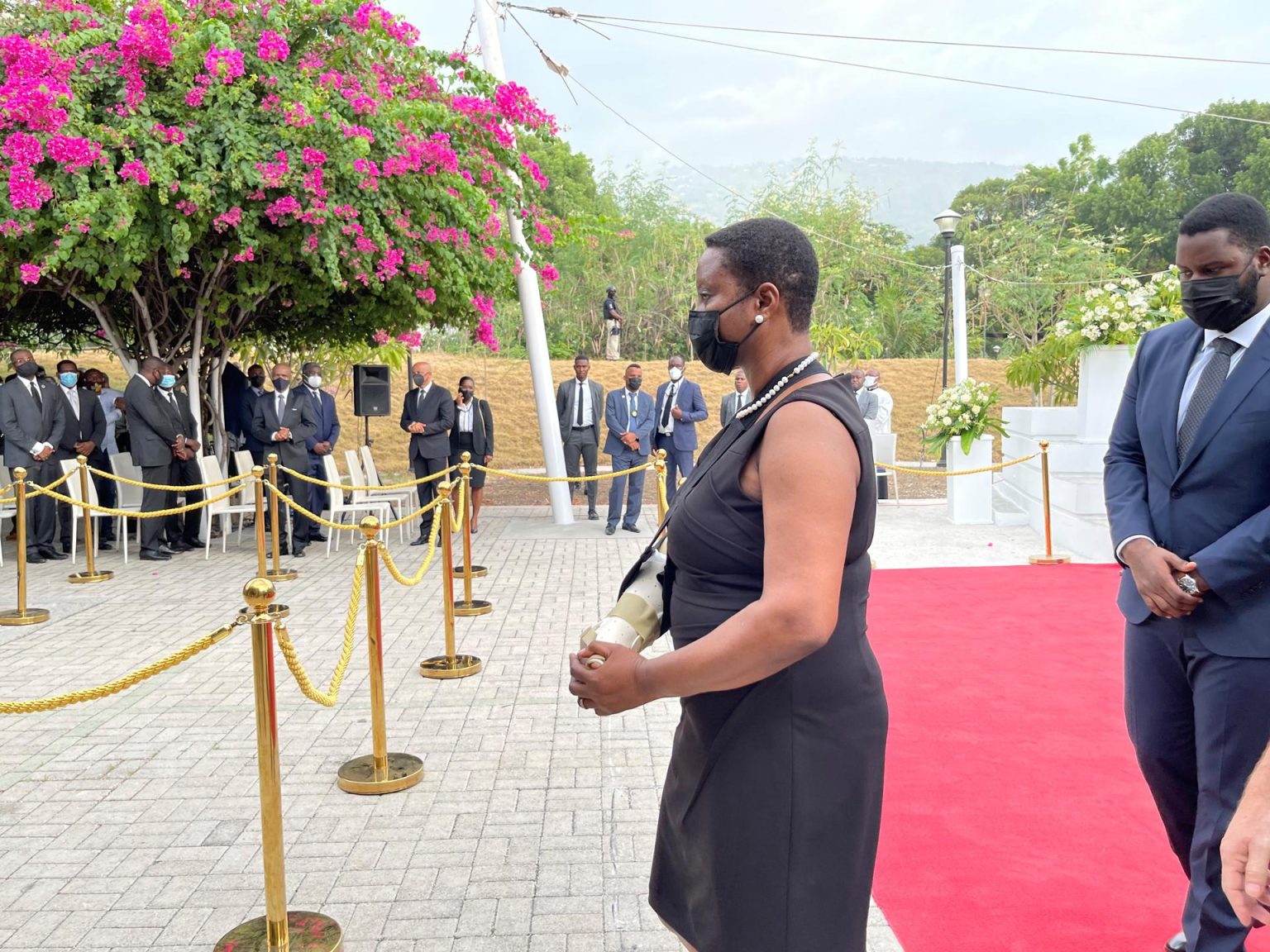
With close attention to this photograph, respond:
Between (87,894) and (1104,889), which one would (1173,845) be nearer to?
(1104,889)

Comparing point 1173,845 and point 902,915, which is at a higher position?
point 1173,845

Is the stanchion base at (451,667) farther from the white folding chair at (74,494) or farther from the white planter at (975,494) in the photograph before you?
the white planter at (975,494)

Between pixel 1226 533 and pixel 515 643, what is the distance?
5219mm

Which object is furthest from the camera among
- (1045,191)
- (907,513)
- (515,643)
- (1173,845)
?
(1045,191)

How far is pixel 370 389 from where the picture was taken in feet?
45.4

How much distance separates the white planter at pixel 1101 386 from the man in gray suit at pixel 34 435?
34.8 feet

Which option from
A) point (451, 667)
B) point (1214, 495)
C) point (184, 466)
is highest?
point (1214, 495)

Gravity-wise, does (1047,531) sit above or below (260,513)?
below

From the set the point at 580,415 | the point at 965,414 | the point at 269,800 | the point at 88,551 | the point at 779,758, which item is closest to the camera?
the point at 779,758

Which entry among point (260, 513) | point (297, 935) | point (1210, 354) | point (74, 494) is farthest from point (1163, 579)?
point (74, 494)

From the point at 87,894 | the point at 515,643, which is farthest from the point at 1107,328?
the point at 87,894

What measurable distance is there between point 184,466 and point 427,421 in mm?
2733

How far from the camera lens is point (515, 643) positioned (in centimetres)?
725

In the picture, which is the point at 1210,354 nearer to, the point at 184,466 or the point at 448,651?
the point at 448,651
